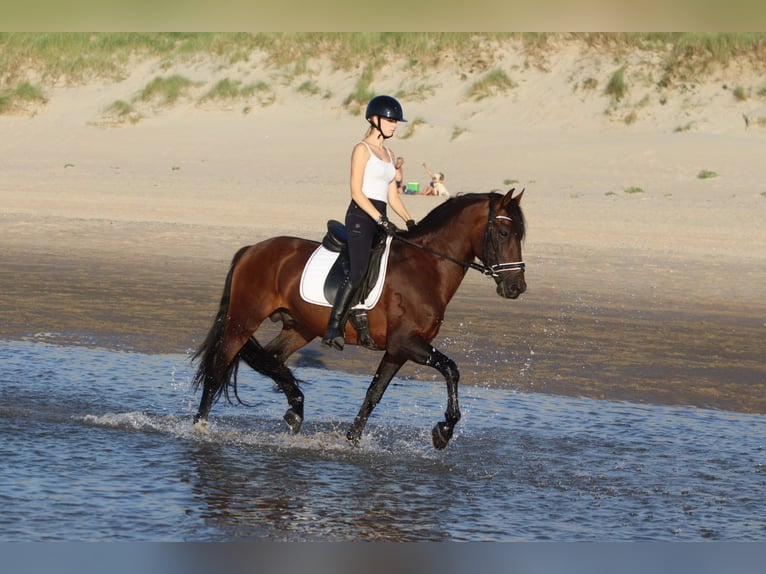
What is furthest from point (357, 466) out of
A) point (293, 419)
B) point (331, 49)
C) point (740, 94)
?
point (331, 49)

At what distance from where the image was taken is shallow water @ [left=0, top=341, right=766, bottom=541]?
Result: 622cm

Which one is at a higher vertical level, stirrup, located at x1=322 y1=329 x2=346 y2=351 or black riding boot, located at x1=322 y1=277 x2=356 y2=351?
black riding boot, located at x1=322 y1=277 x2=356 y2=351

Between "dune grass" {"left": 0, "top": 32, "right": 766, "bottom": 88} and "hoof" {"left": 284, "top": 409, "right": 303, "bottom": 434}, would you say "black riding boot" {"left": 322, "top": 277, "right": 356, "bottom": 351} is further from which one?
"dune grass" {"left": 0, "top": 32, "right": 766, "bottom": 88}

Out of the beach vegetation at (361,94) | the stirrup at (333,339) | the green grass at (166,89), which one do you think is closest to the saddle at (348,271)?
the stirrup at (333,339)

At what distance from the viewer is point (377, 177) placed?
24.7ft

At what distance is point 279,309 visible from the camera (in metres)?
8.43

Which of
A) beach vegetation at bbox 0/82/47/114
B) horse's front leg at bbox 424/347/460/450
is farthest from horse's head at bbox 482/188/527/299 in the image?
beach vegetation at bbox 0/82/47/114

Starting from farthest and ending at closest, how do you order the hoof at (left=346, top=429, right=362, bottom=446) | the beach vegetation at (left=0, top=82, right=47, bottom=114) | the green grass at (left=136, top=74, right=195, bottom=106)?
the beach vegetation at (left=0, top=82, right=47, bottom=114)
the green grass at (left=136, top=74, right=195, bottom=106)
the hoof at (left=346, top=429, right=362, bottom=446)

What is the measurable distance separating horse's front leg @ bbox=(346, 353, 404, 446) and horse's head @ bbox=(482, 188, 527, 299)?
91cm

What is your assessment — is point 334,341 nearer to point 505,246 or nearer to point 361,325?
point 361,325

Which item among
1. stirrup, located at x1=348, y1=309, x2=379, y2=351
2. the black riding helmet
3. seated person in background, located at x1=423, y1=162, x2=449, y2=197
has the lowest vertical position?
stirrup, located at x1=348, y1=309, x2=379, y2=351

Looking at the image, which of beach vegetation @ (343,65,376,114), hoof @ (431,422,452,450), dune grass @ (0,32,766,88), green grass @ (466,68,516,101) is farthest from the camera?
beach vegetation @ (343,65,376,114)

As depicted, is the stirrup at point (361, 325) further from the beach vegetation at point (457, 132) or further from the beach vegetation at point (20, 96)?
the beach vegetation at point (20, 96)

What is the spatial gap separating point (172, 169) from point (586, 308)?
15.0m
